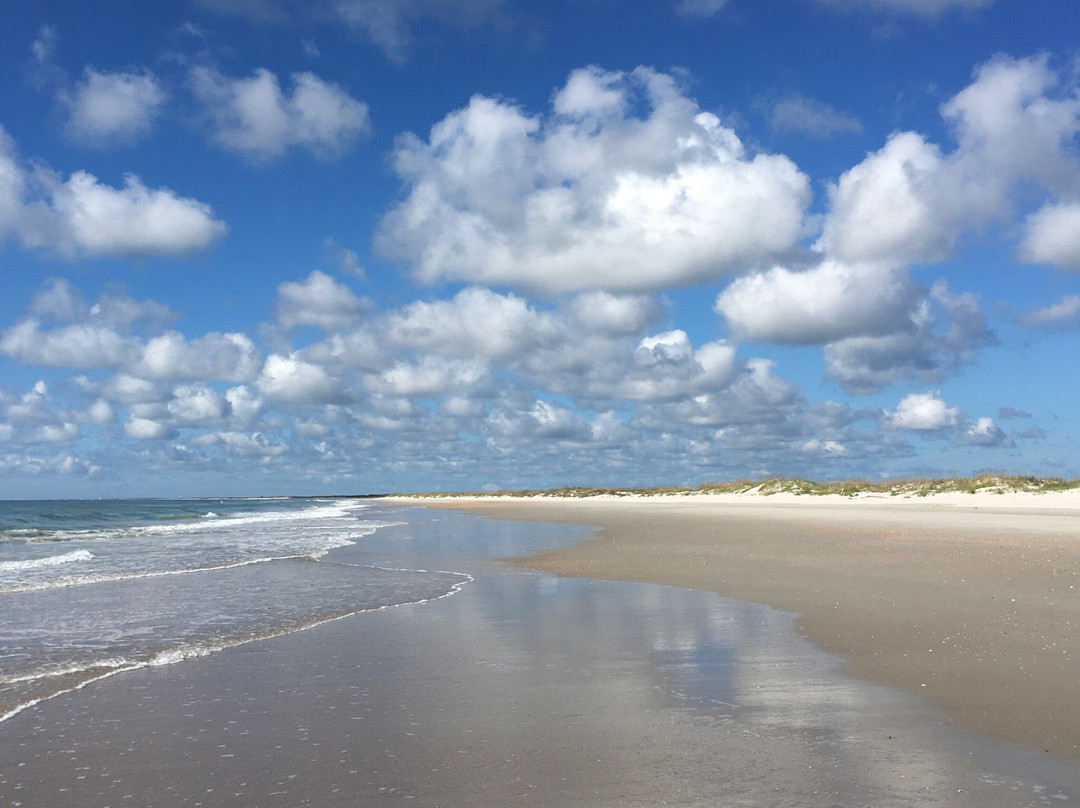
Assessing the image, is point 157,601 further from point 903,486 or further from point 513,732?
point 903,486

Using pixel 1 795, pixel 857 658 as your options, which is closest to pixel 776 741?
pixel 857 658

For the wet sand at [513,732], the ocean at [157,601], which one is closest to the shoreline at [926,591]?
the wet sand at [513,732]

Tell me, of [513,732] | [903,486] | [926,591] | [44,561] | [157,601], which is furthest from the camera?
[903,486]

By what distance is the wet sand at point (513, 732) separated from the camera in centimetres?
486

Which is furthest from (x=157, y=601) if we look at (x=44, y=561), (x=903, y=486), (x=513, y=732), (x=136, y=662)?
(x=903, y=486)

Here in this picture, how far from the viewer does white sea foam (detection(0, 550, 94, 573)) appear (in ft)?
65.1

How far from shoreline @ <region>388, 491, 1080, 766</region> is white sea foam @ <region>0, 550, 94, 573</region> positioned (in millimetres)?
12416

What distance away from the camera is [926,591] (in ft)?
40.2

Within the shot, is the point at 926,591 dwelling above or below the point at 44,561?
above

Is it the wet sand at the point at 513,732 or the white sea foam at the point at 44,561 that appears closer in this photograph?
the wet sand at the point at 513,732

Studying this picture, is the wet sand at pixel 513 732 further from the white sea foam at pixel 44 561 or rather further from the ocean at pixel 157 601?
the white sea foam at pixel 44 561

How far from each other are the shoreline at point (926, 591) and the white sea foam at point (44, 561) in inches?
489

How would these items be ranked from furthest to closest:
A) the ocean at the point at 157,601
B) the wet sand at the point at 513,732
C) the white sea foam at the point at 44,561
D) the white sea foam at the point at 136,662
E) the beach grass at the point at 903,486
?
1. the beach grass at the point at 903,486
2. the white sea foam at the point at 44,561
3. the ocean at the point at 157,601
4. the white sea foam at the point at 136,662
5. the wet sand at the point at 513,732

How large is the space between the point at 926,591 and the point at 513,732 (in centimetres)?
879
